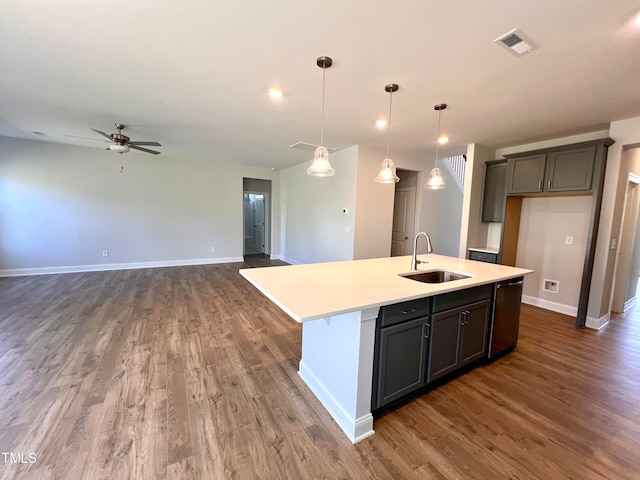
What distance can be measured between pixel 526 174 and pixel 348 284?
3673mm

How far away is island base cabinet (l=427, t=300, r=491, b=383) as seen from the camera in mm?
2031

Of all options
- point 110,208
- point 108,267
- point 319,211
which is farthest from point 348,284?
point 108,267

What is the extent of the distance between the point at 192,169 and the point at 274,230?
2689mm

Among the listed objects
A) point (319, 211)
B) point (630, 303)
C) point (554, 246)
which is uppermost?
point (319, 211)

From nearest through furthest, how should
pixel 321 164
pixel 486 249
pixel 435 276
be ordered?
pixel 321 164 < pixel 435 276 < pixel 486 249

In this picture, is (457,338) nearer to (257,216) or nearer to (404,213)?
(404,213)

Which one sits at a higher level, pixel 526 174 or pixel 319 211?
pixel 526 174

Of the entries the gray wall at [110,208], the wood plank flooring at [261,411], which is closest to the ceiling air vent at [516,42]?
the wood plank flooring at [261,411]

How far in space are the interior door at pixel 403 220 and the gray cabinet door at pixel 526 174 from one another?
1.78 m

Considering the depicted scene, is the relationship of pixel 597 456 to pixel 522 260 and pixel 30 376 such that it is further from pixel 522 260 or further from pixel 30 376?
pixel 30 376

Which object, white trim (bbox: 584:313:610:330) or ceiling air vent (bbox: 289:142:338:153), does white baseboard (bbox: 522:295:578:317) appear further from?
ceiling air vent (bbox: 289:142:338:153)

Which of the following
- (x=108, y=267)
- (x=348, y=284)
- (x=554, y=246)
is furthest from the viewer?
(x=108, y=267)

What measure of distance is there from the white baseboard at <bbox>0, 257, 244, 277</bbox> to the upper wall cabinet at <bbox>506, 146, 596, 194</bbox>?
632 centimetres

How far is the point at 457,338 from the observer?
219 centimetres
